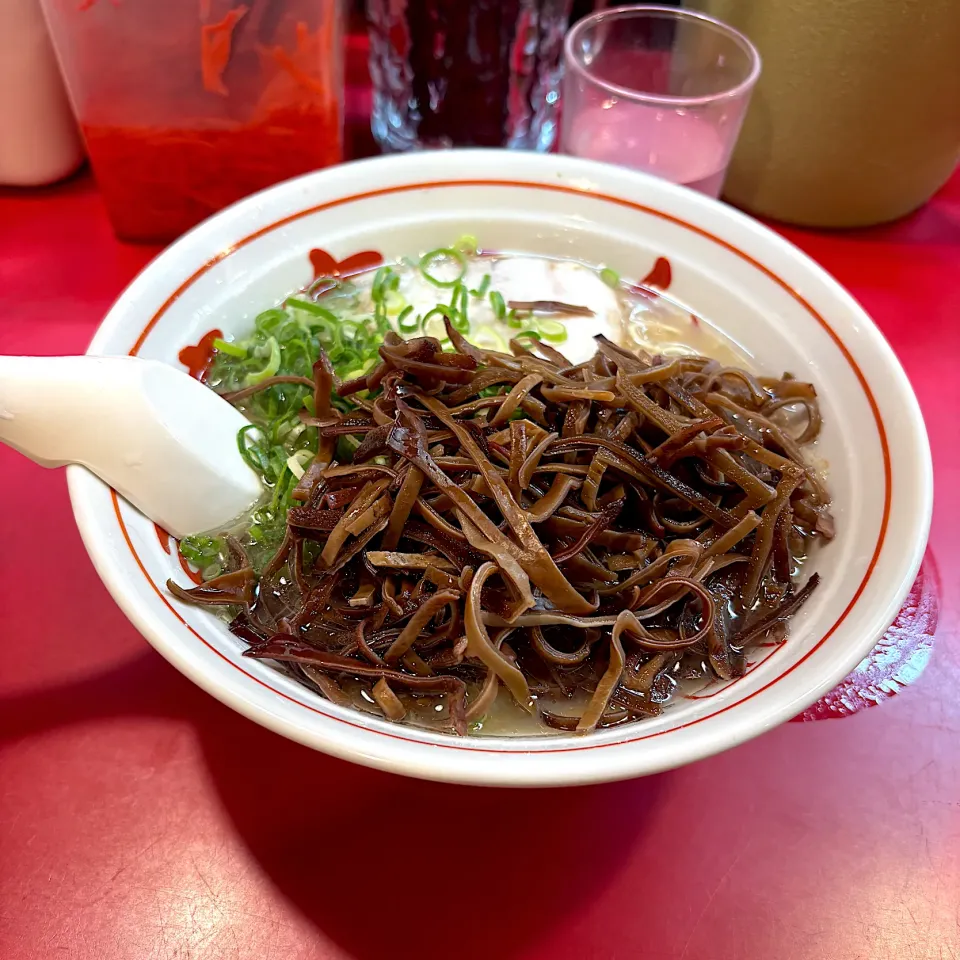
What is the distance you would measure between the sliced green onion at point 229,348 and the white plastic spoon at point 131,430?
0.21m

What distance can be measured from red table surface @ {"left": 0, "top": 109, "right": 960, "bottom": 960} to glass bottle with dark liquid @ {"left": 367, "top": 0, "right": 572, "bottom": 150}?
4.54 ft

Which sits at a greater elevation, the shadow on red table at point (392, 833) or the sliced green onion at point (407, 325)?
the sliced green onion at point (407, 325)

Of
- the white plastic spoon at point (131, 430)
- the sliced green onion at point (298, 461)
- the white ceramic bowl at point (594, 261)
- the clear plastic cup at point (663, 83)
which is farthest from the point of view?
the clear plastic cup at point (663, 83)

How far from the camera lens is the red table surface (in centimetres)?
96

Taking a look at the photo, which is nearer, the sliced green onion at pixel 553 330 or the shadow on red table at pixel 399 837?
the shadow on red table at pixel 399 837

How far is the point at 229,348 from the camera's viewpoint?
4.33 ft

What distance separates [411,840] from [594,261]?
114cm

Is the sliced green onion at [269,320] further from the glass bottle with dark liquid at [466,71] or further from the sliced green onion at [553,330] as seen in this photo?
the glass bottle with dark liquid at [466,71]

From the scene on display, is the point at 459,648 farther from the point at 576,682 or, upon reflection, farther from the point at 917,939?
the point at 917,939

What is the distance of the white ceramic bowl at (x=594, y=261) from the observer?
32.2 inches

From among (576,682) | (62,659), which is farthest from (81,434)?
(576,682)

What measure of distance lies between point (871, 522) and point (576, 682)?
1.55 feet

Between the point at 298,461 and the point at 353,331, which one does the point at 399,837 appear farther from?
the point at 353,331

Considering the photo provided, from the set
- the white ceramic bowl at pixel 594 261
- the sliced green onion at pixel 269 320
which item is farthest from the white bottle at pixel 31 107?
the sliced green onion at pixel 269 320
